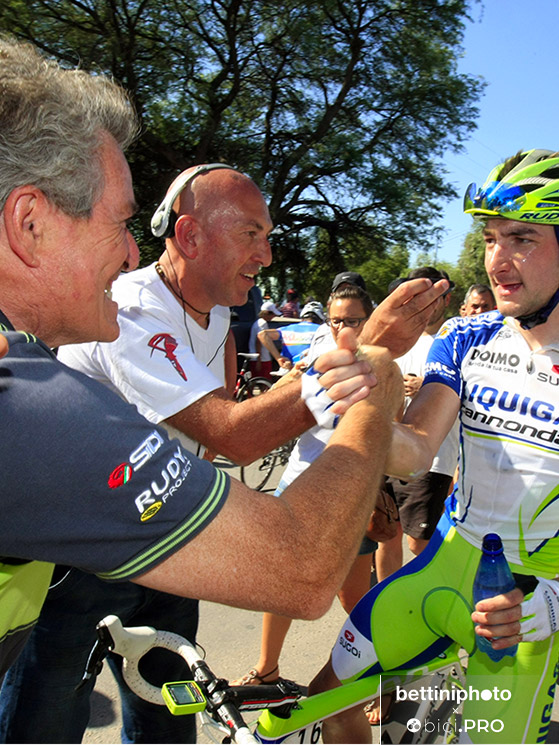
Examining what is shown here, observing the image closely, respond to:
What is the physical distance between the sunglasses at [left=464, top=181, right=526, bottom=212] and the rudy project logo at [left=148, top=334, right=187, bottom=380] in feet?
4.04

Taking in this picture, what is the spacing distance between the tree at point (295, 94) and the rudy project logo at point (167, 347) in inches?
664

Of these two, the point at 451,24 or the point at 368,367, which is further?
the point at 451,24

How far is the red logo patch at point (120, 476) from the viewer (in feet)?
3.41

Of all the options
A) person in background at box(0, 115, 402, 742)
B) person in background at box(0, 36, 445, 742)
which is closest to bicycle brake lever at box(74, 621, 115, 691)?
person in background at box(0, 115, 402, 742)

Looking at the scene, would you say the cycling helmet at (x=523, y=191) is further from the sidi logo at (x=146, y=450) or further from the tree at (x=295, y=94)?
the tree at (x=295, y=94)

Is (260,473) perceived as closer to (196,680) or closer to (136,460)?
(196,680)

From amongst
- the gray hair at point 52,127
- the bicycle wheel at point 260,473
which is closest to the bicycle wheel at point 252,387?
the bicycle wheel at point 260,473

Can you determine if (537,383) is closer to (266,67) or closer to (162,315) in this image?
(162,315)

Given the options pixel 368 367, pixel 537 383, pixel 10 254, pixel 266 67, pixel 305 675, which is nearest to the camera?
pixel 10 254

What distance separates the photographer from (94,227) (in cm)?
132

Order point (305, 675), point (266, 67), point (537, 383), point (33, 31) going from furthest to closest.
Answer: point (266, 67)
point (33, 31)
point (305, 675)
point (537, 383)

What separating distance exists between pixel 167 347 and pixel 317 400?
0.54m

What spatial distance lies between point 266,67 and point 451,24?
6730 mm

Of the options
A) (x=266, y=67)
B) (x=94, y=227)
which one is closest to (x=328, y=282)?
(x=266, y=67)
